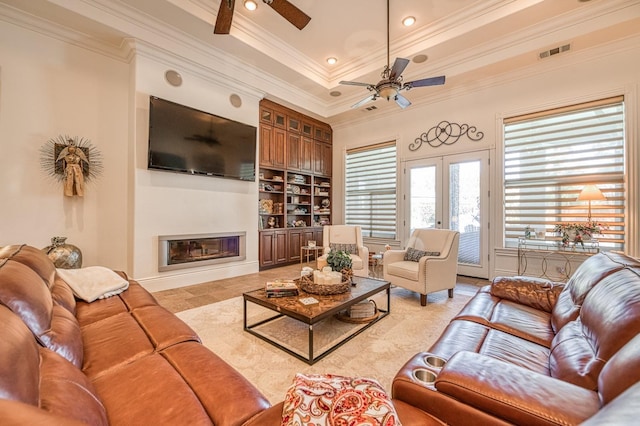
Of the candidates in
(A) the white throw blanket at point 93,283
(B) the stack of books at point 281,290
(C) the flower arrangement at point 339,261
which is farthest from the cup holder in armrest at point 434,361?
(A) the white throw blanket at point 93,283

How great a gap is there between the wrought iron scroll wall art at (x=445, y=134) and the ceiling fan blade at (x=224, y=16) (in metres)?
4.08

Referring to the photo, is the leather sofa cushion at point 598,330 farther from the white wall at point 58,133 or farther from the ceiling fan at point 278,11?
the white wall at point 58,133

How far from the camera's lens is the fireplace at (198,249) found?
160 inches

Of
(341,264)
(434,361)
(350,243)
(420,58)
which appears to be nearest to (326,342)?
(341,264)

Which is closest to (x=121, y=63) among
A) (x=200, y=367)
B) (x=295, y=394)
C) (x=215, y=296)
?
(x=215, y=296)

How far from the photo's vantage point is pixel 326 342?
7.95 feet

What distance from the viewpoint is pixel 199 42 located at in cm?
415

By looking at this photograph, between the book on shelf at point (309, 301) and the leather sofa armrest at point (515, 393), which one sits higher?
the leather sofa armrest at point (515, 393)

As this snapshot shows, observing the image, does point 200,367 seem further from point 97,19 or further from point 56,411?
point 97,19

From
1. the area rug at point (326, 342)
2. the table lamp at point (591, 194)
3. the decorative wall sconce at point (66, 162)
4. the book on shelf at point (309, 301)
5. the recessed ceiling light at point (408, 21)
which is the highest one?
the recessed ceiling light at point (408, 21)

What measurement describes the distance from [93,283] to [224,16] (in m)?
2.77

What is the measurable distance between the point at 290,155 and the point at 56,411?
18.8ft

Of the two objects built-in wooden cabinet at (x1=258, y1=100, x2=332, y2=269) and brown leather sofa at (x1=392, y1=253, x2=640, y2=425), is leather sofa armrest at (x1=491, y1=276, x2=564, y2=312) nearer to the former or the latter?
brown leather sofa at (x1=392, y1=253, x2=640, y2=425)

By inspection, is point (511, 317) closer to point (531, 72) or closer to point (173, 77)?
point (531, 72)
